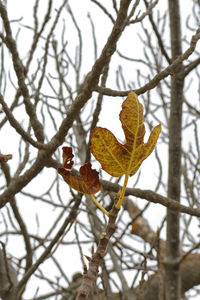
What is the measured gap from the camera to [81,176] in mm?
576

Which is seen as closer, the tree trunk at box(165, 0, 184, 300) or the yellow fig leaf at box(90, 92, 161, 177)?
the yellow fig leaf at box(90, 92, 161, 177)

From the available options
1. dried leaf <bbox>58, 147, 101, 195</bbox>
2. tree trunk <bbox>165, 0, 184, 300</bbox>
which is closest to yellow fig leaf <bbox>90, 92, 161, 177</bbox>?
dried leaf <bbox>58, 147, 101, 195</bbox>

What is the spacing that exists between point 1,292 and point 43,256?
45 cm

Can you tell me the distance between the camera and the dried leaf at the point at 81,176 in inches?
22.7

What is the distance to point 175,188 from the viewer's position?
7.72ft

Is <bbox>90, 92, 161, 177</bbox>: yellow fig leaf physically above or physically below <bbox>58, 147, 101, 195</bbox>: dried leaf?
above

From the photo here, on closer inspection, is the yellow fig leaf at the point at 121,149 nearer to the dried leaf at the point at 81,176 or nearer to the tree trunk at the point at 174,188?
the dried leaf at the point at 81,176

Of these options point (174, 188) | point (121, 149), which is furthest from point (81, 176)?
point (174, 188)

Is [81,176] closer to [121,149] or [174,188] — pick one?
[121,149]

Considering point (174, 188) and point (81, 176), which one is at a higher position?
point (174, 188)

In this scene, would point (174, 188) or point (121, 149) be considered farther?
point (174, 188)

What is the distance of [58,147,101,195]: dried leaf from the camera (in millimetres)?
A: 577

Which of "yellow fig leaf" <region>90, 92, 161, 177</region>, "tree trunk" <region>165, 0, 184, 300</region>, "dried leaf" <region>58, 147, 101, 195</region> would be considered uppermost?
"tree trunk" <region>165, 0, 184, 300</region>

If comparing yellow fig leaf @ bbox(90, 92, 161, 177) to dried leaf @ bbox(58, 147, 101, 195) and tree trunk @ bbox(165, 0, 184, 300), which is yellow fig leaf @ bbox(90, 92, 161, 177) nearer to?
dried leaf @ bbox(58, 147, 101, 195)
